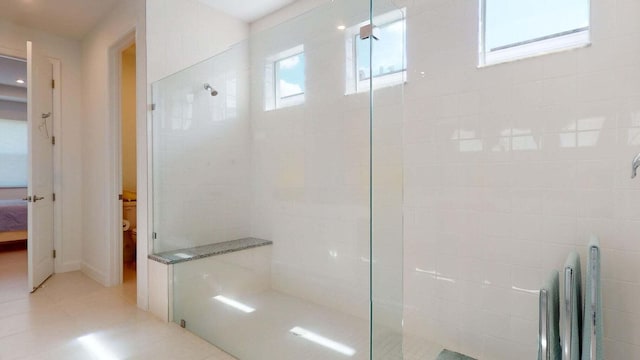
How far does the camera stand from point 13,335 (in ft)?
7.27

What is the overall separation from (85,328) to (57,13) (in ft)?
9.72

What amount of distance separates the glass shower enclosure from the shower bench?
12 mm

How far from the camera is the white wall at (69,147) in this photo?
3705 millimetres

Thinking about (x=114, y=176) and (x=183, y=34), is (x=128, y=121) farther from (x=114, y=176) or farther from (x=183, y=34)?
(x=183, y=34)

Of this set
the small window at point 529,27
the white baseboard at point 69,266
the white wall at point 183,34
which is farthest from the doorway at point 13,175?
the small window at point 529,27

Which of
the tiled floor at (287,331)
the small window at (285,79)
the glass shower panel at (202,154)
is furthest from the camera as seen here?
the glass shower panel at (202,154)

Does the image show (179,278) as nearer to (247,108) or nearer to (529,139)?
(247,108)

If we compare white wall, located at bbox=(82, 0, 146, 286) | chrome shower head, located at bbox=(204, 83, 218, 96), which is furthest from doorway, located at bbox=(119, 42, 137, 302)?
chrome shower head, located at bbox=(204, 83, 218, 96)

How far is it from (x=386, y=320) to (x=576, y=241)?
102 cm

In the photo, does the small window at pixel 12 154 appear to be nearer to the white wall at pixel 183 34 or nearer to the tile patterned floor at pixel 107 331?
the tile patterned floor at pixel 107 331

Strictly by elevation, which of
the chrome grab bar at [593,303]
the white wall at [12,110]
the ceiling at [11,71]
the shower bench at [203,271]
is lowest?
the shower bench at [203,271]

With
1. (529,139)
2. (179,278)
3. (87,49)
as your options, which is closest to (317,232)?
(179,278)

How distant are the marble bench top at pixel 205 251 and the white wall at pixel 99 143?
3.55 ft

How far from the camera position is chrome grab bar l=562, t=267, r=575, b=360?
3.94ft
